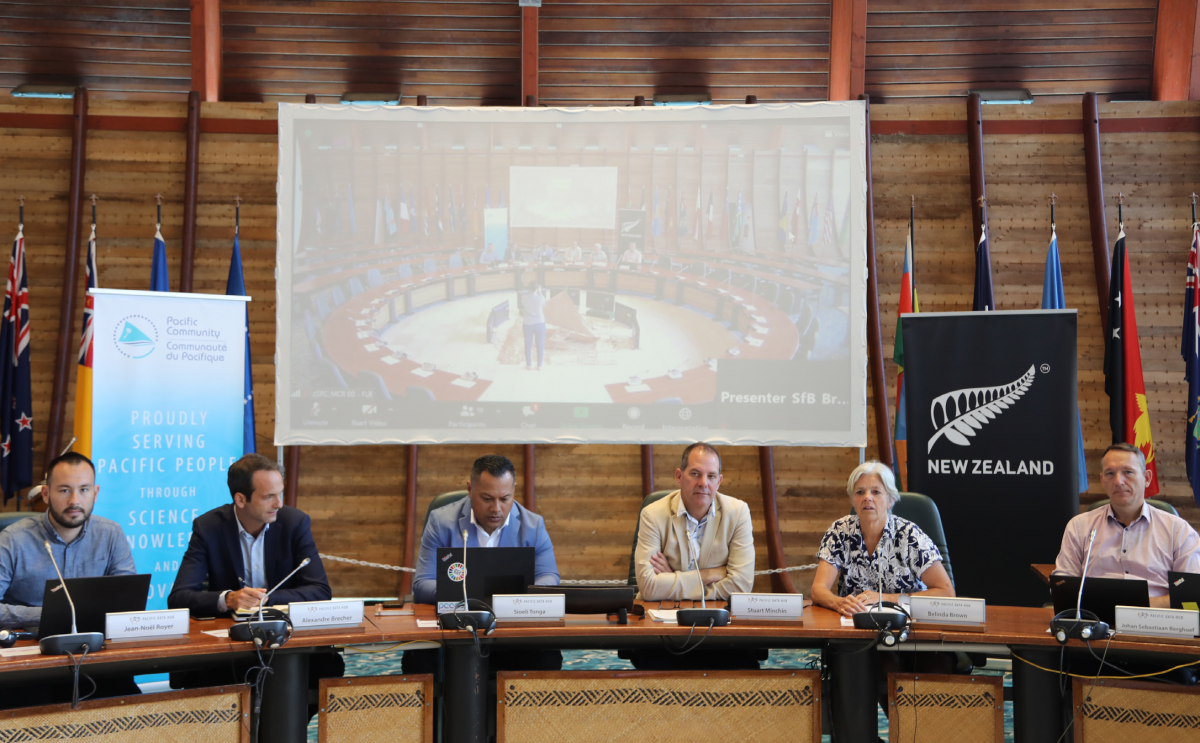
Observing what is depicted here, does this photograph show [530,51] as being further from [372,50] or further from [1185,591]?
[1185,591]

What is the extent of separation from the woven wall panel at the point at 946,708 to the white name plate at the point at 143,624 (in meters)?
2.20

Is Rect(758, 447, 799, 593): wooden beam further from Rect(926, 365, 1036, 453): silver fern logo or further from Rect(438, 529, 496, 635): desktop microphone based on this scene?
Rect(438, 529, 496, 635): desktop microphone

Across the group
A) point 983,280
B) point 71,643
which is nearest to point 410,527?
point 71,643

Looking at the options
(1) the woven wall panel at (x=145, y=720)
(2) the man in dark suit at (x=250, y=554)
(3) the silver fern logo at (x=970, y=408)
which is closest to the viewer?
(1) the woven wall panel at (x=145, y=720)

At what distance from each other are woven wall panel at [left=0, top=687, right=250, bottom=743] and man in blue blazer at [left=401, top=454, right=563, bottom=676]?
0.58 meters

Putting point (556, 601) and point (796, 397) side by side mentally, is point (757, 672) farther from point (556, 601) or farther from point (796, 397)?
point (796, 397)

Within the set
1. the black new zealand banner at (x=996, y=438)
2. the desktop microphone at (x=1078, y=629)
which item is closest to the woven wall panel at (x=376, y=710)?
the desktop microphone at (x=1078, y=629)

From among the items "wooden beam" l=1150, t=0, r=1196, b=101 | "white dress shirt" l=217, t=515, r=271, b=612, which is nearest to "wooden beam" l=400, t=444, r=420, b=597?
"white dress shirt" l=217, t=515, r=271, b=612

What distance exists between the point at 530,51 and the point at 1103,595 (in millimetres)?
5112

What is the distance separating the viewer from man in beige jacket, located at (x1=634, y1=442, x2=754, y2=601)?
3305mm

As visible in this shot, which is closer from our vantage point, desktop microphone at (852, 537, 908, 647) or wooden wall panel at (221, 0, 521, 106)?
desktop microphone at (852, 537, 908, 647)

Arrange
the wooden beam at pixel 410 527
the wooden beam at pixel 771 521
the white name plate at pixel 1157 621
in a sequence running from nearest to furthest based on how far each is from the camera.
→ the white name plate at pixel 1157 621, the wooden beam at pixel 410 527, the wooden beam at pixel 771 521

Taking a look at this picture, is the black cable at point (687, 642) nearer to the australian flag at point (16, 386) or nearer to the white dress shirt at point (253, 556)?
the white dress shirt at point (253, 556)

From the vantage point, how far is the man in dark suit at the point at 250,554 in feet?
9.66
